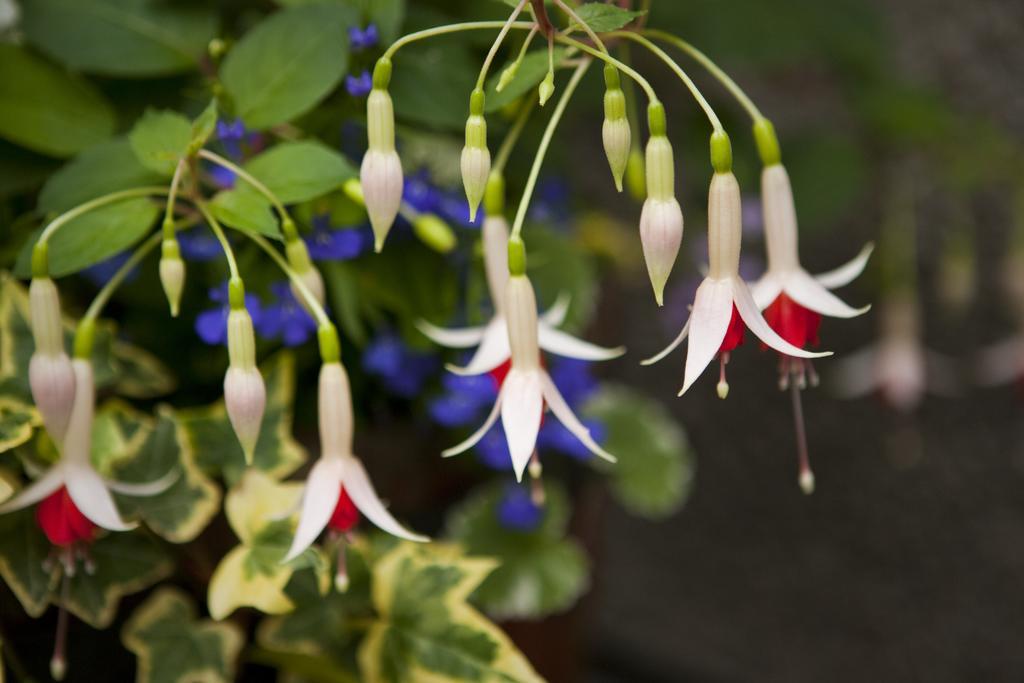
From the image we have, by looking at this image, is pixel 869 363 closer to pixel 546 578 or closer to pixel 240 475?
pixel 546 578

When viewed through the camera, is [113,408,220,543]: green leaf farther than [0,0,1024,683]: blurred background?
No

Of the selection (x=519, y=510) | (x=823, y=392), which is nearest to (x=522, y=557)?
(x=519, y=510)

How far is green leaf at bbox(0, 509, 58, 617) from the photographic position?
0.38 metres

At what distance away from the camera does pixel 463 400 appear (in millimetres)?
495

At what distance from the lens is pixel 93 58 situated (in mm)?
447

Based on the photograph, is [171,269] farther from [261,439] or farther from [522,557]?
[522,557]

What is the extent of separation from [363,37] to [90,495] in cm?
19

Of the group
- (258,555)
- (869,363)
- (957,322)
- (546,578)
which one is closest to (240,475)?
(258,555)

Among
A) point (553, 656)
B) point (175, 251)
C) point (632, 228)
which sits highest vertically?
point (175, 251)

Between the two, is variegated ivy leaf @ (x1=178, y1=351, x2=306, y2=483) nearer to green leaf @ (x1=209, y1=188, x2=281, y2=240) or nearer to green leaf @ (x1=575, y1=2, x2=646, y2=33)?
green leaf @ (x1=209, y1=188, x2=281, y2=240)

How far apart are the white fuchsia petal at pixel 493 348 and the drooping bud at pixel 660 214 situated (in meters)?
0.09

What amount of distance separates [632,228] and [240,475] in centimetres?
57

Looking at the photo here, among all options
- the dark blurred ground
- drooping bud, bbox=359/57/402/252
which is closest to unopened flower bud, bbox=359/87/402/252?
drooping bud, bbox=359/57/402/252

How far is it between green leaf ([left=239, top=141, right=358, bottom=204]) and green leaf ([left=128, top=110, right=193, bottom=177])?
0.03m
